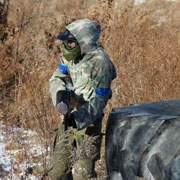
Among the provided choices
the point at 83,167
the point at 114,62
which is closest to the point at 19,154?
the point at 83,167

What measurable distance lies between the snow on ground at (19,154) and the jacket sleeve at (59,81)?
1013 mm

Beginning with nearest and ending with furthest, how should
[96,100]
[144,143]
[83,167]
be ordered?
1. [144,143]
2. [96,100]
3. [83,167]

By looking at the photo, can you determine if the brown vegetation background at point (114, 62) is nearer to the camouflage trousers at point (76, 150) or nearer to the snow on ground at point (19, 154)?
the snow on ground at point (19, 154)

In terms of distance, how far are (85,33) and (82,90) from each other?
0.34 meters

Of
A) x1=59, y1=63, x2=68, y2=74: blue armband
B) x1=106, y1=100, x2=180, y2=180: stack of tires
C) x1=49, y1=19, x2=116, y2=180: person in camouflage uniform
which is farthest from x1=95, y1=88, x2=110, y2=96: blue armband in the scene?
x1=106, y1=100, x2=180, y2=180: stack of tires

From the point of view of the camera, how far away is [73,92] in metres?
2.41

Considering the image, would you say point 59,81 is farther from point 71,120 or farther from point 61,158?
point 61,158

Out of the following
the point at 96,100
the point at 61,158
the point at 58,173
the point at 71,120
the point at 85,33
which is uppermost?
the point at 85,33

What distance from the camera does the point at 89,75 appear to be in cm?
236

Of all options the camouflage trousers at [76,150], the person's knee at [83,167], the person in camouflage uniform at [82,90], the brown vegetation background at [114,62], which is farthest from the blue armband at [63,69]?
the brown vegetation background at [114,62]

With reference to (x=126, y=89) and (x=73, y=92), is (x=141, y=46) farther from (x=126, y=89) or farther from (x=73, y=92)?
(x=73, y=92)

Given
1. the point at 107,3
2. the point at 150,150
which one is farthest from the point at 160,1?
the point at 150,150

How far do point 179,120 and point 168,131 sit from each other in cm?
5

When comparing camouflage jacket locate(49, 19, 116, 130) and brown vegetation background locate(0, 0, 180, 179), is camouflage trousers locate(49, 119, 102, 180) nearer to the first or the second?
camouflage jacket locate(49, 19, 116, 130)
